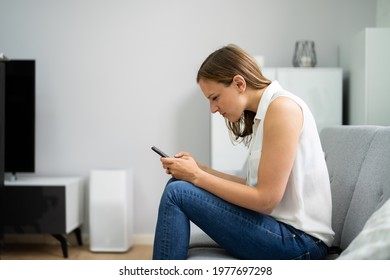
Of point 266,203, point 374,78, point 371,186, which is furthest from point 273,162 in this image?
point 374,78

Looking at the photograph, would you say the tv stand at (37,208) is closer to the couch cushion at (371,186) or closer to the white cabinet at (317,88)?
the white cabinet at (317,88)

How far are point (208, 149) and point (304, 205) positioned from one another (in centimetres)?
212

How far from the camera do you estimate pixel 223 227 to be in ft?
4.76

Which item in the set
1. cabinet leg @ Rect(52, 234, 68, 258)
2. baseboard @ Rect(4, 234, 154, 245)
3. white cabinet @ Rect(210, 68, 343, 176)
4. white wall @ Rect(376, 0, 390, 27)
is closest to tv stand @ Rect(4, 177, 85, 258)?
cabinet leg @ Rect(52, 234, 68, 258)

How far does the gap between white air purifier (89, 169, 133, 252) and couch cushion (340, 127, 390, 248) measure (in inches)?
76.8

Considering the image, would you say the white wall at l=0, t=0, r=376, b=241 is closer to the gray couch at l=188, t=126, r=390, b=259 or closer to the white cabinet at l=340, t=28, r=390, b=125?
the white cabinet at l=340, t=28, r=390, b=125

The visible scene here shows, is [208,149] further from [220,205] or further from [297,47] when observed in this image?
[220,205]

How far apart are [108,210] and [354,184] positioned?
6.66ft

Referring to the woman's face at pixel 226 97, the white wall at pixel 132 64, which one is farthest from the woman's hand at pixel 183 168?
the white wall at pixel 132 64

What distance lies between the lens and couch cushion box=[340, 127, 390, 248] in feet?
4.81

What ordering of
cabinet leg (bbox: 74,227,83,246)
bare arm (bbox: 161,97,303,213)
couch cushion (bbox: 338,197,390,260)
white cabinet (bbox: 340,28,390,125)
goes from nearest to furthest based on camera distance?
couch cushion (bbox: 338,197,390,260), bare arm (bbox: 161,97,303,213), white cabinet (bbox: 340,28,390,125), cabinet leg (bbox: 74,227,83,246)

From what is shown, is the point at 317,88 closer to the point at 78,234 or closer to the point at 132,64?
the point at 132,64

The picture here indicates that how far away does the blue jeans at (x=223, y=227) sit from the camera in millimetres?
1425
